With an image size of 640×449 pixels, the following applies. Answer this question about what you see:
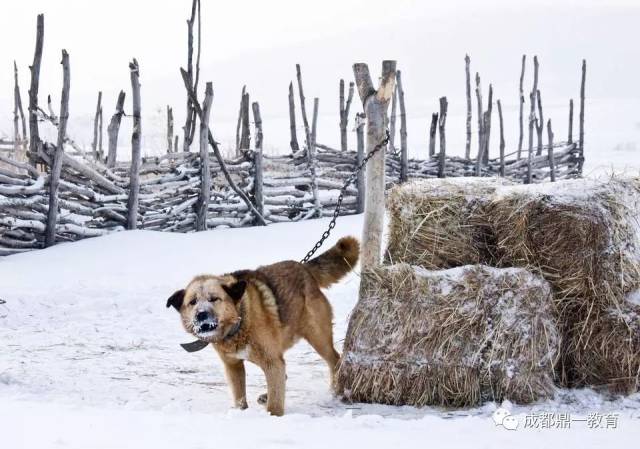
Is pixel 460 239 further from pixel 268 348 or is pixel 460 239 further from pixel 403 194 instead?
pixel 268 348

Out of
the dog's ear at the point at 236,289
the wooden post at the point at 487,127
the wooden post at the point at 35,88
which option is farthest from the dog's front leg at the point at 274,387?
the wooden post at the point at 487,127

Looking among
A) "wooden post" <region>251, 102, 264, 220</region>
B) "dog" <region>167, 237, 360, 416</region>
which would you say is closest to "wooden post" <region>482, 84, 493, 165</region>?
"wooden post" <region>251, 102, 264, 220</region>

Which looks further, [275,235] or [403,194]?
[275,235]

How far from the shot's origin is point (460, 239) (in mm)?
6195

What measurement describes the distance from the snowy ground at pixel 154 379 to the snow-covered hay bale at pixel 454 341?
0.16 metres

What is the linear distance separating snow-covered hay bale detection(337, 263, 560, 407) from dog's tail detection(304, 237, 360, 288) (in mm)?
480

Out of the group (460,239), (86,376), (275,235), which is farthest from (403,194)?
(275,235)

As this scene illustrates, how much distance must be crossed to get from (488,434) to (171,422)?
1.61m

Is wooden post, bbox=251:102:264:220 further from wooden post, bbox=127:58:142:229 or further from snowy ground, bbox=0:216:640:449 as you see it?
wooden post, bbox=127:58:142:229

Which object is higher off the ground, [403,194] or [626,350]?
[403,194]

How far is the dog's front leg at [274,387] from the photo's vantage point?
5.47m

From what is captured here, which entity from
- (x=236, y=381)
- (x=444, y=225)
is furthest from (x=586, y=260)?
(x=236, y=381)

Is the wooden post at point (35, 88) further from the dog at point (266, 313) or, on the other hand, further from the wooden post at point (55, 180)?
the dog at point (266, 313)

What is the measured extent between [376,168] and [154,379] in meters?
2.47
